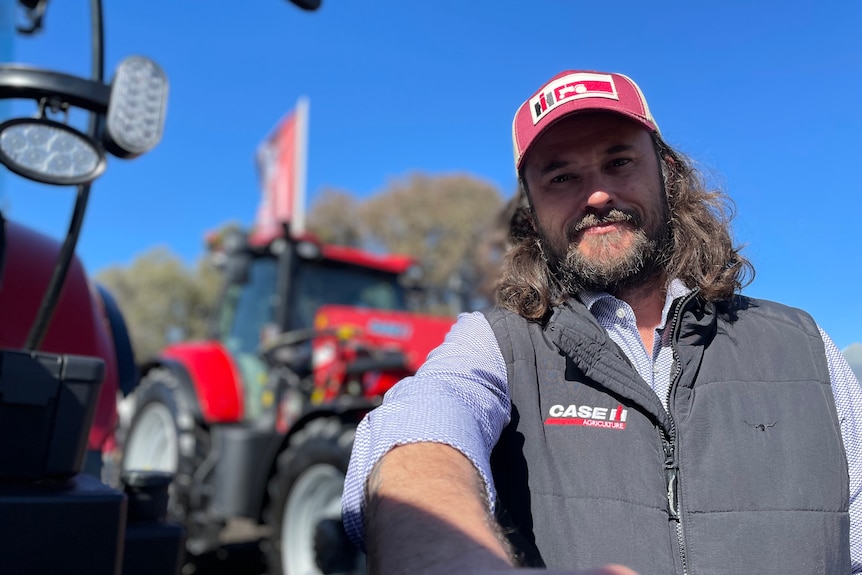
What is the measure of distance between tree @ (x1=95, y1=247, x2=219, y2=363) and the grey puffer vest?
2762 centimetres

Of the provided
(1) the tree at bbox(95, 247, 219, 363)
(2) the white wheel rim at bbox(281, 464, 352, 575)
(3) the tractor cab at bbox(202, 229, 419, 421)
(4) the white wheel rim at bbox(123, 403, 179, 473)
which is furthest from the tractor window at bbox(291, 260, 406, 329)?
(1) the tree at bbox(95, 247, 219, 363)

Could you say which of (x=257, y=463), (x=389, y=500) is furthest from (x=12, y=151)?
(x=257, y=463)

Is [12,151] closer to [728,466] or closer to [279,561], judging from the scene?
[728,466]

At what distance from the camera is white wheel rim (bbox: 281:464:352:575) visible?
3713 millimetres

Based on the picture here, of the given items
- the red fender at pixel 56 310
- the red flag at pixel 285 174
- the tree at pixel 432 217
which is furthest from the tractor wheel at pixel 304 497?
the tree at pixel 432 217

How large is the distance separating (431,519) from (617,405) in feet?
1.79

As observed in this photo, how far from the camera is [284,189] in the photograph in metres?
8.38

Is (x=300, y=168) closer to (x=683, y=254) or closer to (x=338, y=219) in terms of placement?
(x=683, y=254)

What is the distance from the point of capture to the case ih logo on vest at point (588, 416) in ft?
4.27

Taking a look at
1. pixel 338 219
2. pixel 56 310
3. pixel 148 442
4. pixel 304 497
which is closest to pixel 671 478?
pixel 56 310

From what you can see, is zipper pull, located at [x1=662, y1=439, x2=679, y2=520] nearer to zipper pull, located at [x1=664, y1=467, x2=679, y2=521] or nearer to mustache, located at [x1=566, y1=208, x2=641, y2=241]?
zipper pull, located at [x1=664, y1=467, x2=679, y2=521]

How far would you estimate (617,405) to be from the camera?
132cm

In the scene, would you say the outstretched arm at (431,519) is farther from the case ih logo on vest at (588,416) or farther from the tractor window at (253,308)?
the tractor window at (253,308)

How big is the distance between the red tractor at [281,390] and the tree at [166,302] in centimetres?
2318
